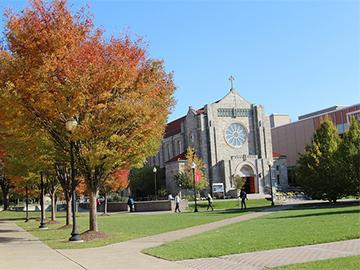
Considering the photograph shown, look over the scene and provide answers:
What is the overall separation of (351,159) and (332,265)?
24934 mm

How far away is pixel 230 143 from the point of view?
78812mm

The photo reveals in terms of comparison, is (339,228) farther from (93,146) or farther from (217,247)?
(93,146)

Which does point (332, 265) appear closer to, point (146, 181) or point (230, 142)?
point (230, 142)

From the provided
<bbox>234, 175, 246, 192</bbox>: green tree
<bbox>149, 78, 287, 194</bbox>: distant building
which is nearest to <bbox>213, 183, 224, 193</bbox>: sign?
<bbox>149, 78, 287, 194</bbox>: distant building

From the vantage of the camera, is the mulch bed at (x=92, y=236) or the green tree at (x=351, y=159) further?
the green tree at (x=351, y=159)

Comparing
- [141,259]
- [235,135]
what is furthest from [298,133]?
[141,259]

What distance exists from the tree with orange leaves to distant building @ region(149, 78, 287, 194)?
5321cm

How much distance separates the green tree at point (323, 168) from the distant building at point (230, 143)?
116ft

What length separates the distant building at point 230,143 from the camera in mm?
75938

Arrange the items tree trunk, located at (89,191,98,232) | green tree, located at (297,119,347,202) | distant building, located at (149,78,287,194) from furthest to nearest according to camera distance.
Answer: distant building, located at (149,78,287,194) → green tree, located at (297,119,347,202) → tree trunk, located at (89,191,98,232)

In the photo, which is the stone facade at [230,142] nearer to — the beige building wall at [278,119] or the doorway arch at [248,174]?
the doorway arch at [248,174]

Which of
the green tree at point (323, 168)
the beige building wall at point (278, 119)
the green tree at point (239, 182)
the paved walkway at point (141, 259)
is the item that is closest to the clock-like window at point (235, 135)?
the green tree at point (239, 182)

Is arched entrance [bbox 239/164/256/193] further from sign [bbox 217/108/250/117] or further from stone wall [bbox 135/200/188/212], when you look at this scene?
stone wall [bbox 135/200/188/212]

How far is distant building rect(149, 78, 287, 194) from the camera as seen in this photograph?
75938mm
